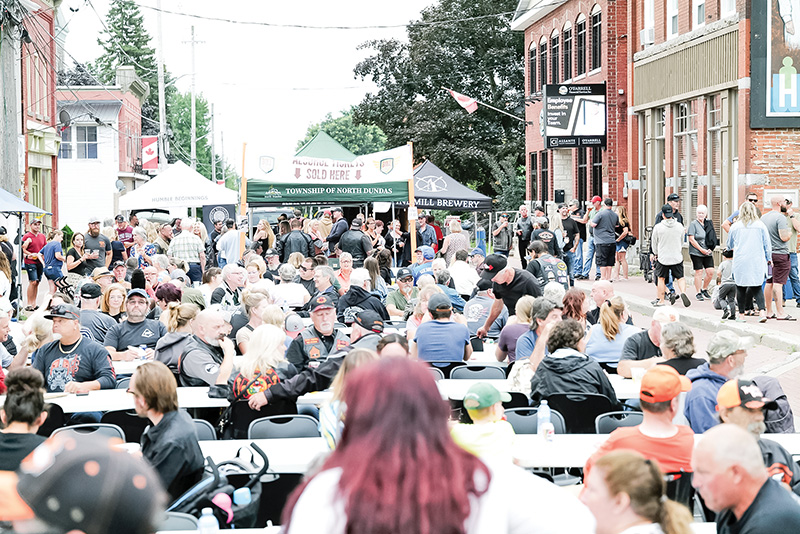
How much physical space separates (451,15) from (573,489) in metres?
51.5

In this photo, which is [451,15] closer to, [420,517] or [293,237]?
[293,237]

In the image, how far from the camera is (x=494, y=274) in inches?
494

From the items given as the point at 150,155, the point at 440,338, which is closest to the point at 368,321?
the point at 440,338

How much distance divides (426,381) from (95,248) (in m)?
18.0

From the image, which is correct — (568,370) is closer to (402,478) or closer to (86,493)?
(402,478)

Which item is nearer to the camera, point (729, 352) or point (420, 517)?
point (420, 517)

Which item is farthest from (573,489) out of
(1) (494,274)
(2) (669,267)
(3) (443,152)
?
(3) (443,152)

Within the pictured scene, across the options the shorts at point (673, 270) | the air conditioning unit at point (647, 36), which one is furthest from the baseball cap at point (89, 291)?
the air conditioning unit at point (647, 36)

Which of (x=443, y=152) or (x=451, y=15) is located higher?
(x=451, y=15)

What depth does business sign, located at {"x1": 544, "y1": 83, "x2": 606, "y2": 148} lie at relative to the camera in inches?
1204

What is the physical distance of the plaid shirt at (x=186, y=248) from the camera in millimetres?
18766

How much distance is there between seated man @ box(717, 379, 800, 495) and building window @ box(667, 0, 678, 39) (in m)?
21.8

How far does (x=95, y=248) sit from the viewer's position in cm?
1942

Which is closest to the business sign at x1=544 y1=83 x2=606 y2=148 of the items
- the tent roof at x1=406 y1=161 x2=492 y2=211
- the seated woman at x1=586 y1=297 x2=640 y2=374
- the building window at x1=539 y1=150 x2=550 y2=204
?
the tent roof at x1=406 y1=161 x2=492 y2=211
